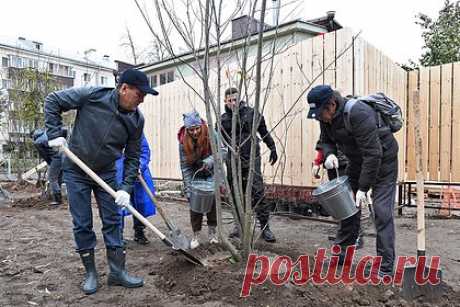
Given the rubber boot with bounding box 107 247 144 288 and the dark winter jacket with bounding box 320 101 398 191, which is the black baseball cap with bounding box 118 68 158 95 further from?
the dark winter jacket with bounding box 320 101 398 191

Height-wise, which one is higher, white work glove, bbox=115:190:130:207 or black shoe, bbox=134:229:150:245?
white work glove, bbox=115:190:130:207

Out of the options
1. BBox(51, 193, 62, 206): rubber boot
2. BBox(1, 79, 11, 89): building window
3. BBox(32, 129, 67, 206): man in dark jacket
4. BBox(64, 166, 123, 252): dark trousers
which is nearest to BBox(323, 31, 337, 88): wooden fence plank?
BBox(64, 166, 123, 252): dark trousers

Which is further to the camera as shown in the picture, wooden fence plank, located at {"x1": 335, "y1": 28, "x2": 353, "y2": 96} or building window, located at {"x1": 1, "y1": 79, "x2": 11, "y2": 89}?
building window, located at {"x1": 1, "y1": 79, "x2": 11, "y2": 89}

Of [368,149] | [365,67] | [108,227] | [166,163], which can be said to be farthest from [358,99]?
[166,163]

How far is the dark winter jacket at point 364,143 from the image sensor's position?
3064 mm

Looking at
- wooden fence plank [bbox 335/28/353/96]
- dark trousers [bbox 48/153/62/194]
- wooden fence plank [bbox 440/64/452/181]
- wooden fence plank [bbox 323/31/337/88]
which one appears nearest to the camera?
wooden fence plank [bbox 335/28/353/96]

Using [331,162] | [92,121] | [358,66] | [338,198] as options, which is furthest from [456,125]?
[92,121]

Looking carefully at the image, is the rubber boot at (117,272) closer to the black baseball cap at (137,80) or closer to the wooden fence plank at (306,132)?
the black baseball cap at (137,80)

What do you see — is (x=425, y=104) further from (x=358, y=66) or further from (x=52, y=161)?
(x=52, y=161)

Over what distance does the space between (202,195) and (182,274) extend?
0.91 m

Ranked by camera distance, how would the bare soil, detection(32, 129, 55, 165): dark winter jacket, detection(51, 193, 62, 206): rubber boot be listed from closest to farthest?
the bare soil, detection(32, 129, 55, 165): dark winter jacket, detection(51, 193, 62, 206): rubber boot

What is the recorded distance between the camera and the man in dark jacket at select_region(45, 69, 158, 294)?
10.2ft

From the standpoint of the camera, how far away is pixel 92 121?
3.16 meters

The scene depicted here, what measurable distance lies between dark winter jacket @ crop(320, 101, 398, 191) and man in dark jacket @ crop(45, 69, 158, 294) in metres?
1.53
